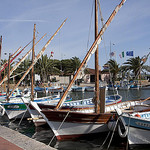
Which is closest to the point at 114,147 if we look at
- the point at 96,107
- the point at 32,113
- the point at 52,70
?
the point at 96,107

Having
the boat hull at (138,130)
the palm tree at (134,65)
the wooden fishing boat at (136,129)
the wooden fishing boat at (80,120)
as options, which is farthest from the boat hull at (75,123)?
the palm tree at (134,65)

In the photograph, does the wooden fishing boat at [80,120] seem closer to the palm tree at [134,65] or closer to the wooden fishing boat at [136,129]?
the wooden fishing boat at [136,129]

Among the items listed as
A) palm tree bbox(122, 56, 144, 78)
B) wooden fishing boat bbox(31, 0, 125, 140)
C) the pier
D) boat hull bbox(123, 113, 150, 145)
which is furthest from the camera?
palm tree bbox(122, 56, 144, 78)

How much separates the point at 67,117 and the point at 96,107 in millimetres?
1934

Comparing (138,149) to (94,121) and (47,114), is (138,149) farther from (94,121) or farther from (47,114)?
(47,114)

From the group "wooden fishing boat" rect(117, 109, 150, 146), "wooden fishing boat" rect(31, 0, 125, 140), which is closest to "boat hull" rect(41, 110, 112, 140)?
"wooden fishing boat" rect(31, 0, 125, 140)

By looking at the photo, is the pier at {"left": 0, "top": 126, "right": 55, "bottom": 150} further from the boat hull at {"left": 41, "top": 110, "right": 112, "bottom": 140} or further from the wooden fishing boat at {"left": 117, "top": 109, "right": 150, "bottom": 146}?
the wooden fishing boat at {"left": 117, "top": 109, "right": 150, "bottom": 146}

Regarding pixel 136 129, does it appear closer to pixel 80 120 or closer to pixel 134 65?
pixel 80 120

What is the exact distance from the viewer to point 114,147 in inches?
418

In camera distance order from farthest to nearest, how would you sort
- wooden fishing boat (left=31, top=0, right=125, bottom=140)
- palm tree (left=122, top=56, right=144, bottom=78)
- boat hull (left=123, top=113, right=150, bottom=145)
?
palm tree (left=122, top=56, right=144, bottom=78), wooden fishing boat (left=31, top=0, right=125, bottom=140), boat hull (left=123, top=113, right=150, bottom=145)

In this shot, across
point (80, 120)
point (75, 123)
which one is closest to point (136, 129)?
point (80, 120)

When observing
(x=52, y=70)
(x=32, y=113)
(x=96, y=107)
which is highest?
(x=52, y=70)

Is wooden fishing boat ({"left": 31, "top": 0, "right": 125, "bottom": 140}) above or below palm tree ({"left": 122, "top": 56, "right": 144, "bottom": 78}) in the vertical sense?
below

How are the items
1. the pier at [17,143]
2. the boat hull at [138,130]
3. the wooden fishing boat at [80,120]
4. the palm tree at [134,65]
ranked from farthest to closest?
the palm tree at [134,65] < the wooden fishing boat at [80,120] < the boat hull at [138,130] < the pier at [17,143]
